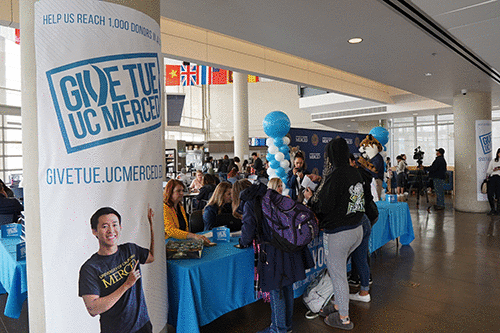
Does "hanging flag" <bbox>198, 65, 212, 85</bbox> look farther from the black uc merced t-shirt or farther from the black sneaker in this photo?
the black uc merced t-shirt

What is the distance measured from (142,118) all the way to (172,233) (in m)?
1.36

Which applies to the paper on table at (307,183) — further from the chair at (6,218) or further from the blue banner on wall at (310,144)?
the chair at (6,218)

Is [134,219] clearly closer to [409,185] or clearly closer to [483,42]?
[483,42]

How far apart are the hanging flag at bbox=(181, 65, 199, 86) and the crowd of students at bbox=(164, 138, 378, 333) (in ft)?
38.4

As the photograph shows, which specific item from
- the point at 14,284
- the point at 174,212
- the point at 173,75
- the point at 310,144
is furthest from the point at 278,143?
the point at 173,75

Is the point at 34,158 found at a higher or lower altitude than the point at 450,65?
lower

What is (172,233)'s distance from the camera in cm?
292

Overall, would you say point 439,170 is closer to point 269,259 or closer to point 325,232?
point 325,232

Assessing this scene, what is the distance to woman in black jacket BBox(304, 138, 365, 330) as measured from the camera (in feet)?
8.74

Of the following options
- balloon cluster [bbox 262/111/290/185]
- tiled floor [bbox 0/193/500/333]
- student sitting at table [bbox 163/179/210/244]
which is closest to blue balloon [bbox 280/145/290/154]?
balloon cluster [bbox 262/111/290/185]

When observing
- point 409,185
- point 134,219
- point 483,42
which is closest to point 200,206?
point 134,219

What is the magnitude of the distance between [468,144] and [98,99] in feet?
30.0

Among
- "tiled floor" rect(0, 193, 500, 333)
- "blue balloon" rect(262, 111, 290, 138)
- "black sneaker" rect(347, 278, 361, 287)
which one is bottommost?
"tiled floor" rect(0, 193, 500, 333)

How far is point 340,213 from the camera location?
2.66m
